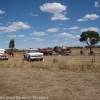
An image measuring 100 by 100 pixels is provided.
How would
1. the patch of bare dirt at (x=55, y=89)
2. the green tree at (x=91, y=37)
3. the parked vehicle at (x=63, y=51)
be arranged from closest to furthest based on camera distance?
the patch of bare dirt at (x=55, y=89)
the parked vehicle at (x=63, y=51)
the green tree at (x=91, y=37)

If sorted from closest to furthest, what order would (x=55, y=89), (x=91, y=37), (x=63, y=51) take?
(x=55, y=89) < (x=63, y=51) < (x=91, y=37)

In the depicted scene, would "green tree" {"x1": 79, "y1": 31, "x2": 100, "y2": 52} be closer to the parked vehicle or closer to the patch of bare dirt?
the parked vehicle

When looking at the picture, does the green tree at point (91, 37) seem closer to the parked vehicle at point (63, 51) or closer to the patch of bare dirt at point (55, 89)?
the parked vehicle at point (63, 51)

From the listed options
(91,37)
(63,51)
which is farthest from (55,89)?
(91,37)

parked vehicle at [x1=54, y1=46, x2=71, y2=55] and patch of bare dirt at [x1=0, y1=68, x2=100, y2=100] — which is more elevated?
parked vehicle at [x1=54, y1=46, x2=71, y2=55]

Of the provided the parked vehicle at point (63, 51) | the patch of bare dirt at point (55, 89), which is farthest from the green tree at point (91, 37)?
the patch of bare dirt at point (55, 89)

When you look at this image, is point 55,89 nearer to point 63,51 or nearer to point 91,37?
point 63,51

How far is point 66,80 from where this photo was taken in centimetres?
1044

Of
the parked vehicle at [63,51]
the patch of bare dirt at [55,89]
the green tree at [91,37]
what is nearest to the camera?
the patch of bare dirt at [55,89]

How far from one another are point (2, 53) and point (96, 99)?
21.0m

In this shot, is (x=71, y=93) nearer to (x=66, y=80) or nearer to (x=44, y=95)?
(x=44, y=95)

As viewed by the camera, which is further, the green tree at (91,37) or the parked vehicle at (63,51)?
the green tree at (91,37)

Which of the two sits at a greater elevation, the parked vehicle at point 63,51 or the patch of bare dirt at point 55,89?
the parked vehicle at point 63,51

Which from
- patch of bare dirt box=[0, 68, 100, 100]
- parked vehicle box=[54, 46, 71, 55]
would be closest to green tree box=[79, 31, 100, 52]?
parked vehicle box=[54, 46, 71, 55]
